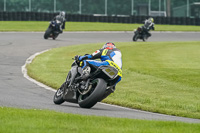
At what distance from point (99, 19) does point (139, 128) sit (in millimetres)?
37447

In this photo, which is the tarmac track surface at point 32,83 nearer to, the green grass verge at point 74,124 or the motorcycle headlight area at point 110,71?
the motorcycle headlight area at point 110,71

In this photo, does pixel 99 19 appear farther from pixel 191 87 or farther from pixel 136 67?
pixel 191 87

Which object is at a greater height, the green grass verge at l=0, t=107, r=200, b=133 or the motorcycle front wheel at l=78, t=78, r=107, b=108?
the motorcycle front wheel at l=78, t=78, r=107, b=108

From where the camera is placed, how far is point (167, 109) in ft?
34.7

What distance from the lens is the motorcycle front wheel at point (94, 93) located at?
965 centimetres

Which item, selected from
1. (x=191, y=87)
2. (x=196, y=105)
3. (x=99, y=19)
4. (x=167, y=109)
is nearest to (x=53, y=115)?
(x=167, y=109)

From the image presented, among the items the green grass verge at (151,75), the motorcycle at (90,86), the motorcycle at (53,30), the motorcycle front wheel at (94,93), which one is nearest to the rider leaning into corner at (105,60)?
the motorcycle at (90,86)

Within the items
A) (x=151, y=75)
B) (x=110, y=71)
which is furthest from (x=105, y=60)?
(x=151, y=75)

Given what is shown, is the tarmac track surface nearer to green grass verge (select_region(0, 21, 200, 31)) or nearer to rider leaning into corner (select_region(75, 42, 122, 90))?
rider leaning into corner (select_region(75, 42, 122, 90))

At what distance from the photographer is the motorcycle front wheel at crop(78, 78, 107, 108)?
31.7 feet

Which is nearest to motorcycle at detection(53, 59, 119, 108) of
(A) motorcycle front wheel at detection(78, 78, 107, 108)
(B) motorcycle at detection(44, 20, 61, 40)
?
(A) motorcycle front wheel at detection(78, 78, 107, 108)

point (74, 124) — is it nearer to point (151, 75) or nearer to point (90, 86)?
point (90, 86)

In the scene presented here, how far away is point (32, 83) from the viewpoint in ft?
47.6

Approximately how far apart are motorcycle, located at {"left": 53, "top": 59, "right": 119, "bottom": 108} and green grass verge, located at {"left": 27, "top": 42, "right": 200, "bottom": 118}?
1240mm
